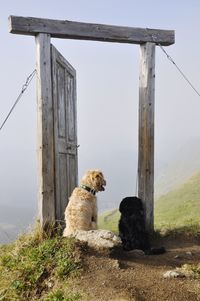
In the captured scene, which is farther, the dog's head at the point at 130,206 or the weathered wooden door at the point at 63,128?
the weathered wooden door at the point at 63,128

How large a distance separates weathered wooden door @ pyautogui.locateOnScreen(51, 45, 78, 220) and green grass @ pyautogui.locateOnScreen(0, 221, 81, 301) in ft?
6.69

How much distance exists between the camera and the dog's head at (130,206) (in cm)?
930

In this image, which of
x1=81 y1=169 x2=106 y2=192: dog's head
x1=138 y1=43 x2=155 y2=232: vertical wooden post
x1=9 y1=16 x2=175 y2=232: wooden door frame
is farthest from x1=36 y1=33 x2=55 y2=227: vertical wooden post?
x1=138 y1=43 x2=155 y2=232: vertical wooden post

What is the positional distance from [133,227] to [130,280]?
2.85 m

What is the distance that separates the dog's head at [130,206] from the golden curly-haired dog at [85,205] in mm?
729

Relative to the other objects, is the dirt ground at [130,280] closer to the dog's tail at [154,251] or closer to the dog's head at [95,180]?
the dog's tail at [154,251]

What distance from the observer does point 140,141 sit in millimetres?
10203

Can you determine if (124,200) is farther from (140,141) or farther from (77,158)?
Result: (77,158)

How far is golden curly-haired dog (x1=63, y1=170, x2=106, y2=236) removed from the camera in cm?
854

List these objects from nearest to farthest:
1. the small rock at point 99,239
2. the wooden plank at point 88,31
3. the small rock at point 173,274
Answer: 1. the small rock at point 173,274
2. the small rock at point 99,239
3. the wooden plank at point 88,31

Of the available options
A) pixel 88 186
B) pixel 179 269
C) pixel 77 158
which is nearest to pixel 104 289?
pixel 179 269

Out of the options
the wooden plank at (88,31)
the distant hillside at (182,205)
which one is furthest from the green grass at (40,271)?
the distant hillside at (182,205)

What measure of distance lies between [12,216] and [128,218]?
6612 inches

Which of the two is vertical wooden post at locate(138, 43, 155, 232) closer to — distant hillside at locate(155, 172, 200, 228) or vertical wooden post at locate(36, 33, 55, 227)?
distant hillside at locate(155, 172, 200, 228)
